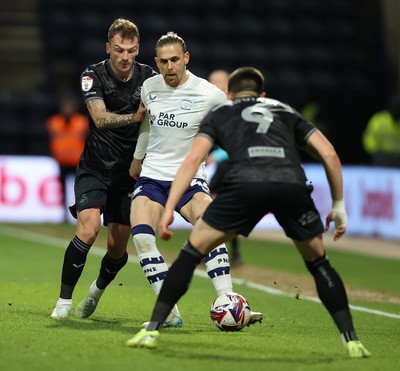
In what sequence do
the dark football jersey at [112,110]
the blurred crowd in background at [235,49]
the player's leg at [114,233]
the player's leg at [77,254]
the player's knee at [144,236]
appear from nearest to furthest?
the player's knee at [144,236] → the player's leg at [77,254] → the dark football jersey at [112,110] → the player's leg at [114,233] → the blurred crowd in background at [235,49]

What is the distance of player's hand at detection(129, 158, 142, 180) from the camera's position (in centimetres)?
877

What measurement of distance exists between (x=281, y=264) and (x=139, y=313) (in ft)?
20.0

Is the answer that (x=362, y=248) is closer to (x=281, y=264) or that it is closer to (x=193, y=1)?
(x=281, y=264)

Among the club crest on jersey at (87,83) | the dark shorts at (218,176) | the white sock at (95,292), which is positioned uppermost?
the club crest on jersey at (87,83)

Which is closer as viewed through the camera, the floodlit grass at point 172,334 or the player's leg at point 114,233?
the floodlit grass at point 172,334

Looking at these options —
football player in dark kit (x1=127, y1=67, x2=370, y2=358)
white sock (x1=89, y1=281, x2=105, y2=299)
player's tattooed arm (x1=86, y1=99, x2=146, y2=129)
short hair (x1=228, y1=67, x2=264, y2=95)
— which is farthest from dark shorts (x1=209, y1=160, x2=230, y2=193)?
football player in dark kit (x1=127, y1=67, x2=370, y2=358)

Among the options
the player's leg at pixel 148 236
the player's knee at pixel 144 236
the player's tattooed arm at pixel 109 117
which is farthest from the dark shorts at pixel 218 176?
the player's knee at pixel 144 236

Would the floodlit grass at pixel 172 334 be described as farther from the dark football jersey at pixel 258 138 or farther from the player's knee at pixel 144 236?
the dark football jersey at pixel 258 138

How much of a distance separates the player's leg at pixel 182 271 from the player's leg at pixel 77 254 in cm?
180

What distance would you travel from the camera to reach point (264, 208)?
7133mm

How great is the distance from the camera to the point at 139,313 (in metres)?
9.75

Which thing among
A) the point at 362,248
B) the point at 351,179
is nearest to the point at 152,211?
the point at 362,248

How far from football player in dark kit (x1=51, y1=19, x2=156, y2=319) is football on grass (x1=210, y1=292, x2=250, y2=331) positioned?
1.15 m

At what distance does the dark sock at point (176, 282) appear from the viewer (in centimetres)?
711
